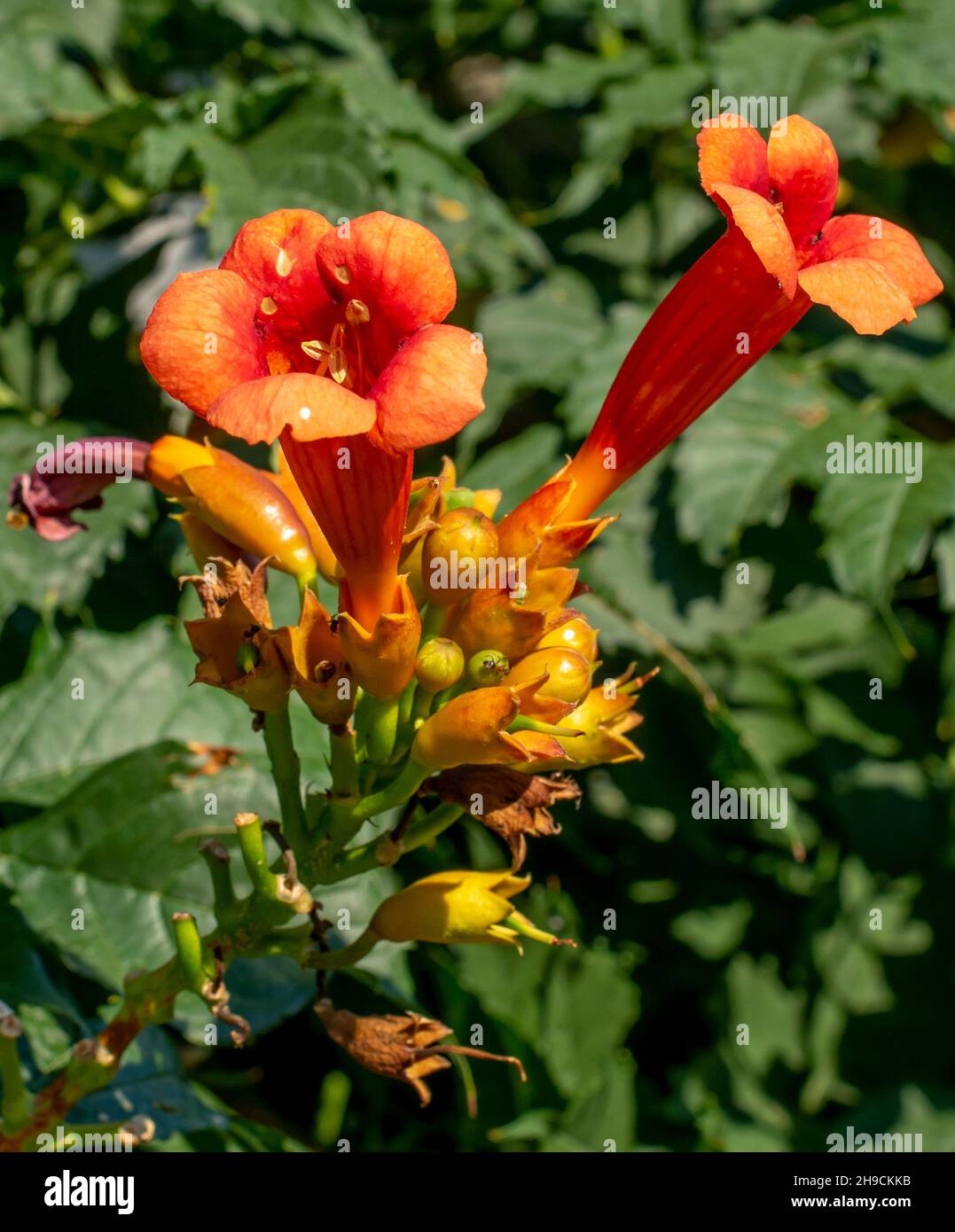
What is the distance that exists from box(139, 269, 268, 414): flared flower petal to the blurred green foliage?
2.97ft

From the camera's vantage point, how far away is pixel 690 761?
3098mm

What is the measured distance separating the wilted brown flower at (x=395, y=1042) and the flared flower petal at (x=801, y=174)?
45.8 inches

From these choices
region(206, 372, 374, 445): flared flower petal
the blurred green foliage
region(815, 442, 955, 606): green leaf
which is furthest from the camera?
region(815, 442, 955, 606): green leaf

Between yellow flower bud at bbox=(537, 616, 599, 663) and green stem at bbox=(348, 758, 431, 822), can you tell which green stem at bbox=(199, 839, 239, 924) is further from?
yellow flower bud at bbox=(537, 616, 599, 663)

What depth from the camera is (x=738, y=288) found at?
4.93 ft

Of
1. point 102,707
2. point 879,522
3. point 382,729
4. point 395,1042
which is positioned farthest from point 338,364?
point 879,522

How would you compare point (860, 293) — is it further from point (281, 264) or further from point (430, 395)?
point (281, 264)

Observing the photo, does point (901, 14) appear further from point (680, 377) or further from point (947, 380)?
point (680, 377)

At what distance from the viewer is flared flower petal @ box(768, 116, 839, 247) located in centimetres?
154

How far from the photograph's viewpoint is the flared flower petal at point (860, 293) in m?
1.35

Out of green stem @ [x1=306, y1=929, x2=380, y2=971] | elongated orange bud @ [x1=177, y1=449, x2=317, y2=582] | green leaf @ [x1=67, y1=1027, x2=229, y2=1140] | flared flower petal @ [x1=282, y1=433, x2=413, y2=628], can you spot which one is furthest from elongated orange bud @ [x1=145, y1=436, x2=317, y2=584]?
green leaf @ [x1=67, y1=1027, x2=229, y2=1140]

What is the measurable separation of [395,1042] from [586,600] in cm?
139
